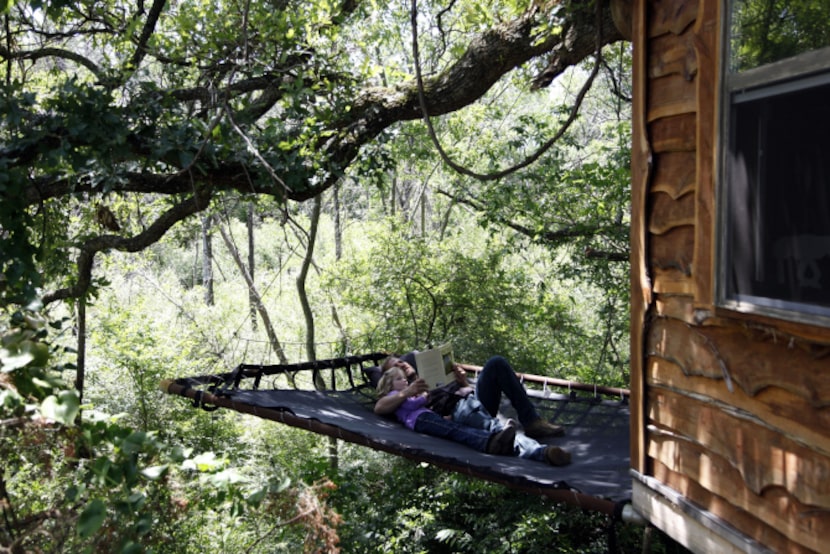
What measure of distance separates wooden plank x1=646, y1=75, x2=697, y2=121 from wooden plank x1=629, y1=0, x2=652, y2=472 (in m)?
0.03

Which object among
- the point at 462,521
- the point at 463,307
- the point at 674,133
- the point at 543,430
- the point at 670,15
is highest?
the point at 670,15

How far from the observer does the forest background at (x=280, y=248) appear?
164 cm

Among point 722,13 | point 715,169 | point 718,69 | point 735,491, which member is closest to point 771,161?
→ point 715,169

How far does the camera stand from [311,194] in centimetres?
416

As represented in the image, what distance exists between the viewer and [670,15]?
192 cm

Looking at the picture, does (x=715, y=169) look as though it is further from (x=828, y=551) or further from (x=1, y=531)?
(x=1, y=531)

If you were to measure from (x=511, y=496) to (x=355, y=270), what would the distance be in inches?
138

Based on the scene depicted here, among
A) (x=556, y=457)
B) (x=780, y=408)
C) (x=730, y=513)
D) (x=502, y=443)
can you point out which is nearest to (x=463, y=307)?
(x=502, y=443)

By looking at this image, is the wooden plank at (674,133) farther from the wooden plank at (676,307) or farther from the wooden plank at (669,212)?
the wooden plank at (676,307)

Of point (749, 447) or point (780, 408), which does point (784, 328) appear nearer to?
point (780, 408)

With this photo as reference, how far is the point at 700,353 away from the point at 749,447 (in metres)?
0.27

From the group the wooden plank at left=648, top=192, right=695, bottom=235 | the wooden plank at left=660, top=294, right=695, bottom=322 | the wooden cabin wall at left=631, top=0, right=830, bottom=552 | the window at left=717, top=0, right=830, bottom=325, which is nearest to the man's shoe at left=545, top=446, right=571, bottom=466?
the wooden cabin wall at left=631, top=0, right=830, bottom=552

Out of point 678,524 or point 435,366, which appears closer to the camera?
point 678,524

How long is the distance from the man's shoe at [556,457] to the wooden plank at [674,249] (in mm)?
1375
